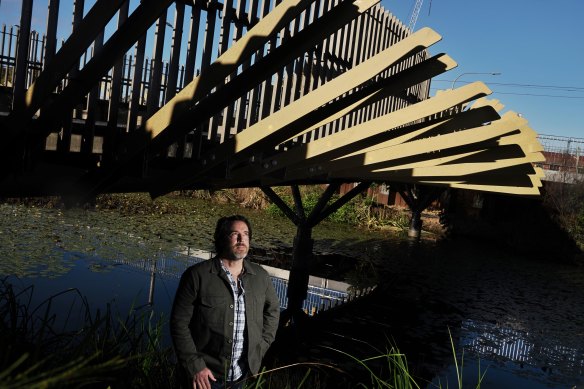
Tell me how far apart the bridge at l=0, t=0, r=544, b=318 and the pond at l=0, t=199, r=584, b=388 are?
1237 mm

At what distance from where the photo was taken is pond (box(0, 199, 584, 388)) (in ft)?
25.6

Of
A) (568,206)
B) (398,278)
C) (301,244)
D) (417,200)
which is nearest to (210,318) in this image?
(301,244)

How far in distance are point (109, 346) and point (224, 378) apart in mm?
Answer: 629

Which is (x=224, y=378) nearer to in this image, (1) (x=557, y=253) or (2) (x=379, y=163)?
(2) (x=379, y=163)

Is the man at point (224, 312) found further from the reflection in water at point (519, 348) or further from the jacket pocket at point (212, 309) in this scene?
the reflection in water at point (519, 348)

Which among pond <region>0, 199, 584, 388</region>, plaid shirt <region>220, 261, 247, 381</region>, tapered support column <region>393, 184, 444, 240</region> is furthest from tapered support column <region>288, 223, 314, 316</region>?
tapered support column <region>393, 184, 444, 240</region>

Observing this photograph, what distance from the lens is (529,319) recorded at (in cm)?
1009

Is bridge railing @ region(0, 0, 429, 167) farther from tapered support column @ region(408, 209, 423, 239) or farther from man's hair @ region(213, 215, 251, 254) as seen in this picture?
tapered support column @ region(408, 209, 423, 239)

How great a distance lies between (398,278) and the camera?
492 inches

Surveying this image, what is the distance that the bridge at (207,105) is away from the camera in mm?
Result: 3873

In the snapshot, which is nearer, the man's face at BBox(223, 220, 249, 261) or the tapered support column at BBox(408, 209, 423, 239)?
the man's face at BBox(223, 220, 249, 261)

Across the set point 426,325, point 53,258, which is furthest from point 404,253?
point 53,258

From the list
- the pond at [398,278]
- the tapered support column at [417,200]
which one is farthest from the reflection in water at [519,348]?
the tapered support column at [417,200]

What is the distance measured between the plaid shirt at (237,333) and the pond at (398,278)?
1.89 meters
